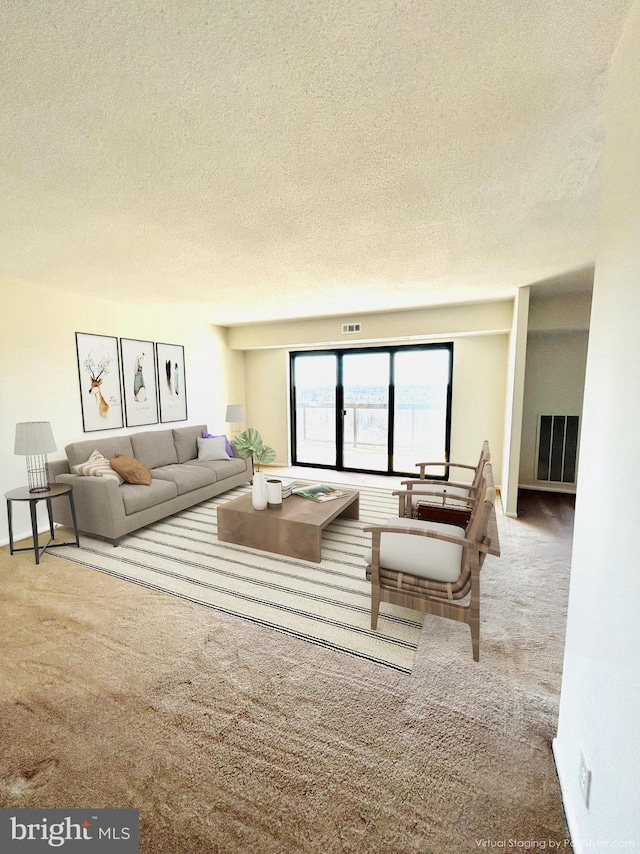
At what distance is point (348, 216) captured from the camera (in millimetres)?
2160

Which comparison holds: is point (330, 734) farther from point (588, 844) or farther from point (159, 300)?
point (159, 300)

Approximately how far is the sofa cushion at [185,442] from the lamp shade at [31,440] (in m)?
1.92

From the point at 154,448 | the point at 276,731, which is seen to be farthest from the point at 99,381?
the point at 276,731

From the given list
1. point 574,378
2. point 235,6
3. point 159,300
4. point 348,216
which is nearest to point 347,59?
point 235,6

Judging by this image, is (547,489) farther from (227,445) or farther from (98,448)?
(98,448)

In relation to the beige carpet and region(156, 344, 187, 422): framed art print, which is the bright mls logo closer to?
the beige carpet

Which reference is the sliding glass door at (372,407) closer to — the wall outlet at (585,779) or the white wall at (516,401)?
the white wall at (516,401)

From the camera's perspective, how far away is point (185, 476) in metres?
4.17

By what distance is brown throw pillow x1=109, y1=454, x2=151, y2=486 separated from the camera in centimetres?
369

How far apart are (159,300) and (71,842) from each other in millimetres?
4386

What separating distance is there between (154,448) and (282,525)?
2.45 m

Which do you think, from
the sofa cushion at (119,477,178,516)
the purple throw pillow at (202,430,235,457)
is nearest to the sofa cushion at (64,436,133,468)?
the sofa cushion at (119,477,178,516)

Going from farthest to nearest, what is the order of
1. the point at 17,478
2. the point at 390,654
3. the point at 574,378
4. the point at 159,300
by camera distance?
the point at 574,378 < the point at 159,300 < the point at 17,478 < the point at 390,654

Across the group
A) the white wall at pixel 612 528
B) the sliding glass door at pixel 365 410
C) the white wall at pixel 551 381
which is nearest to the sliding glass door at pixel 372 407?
the sliding glass door at pixel 365 410
